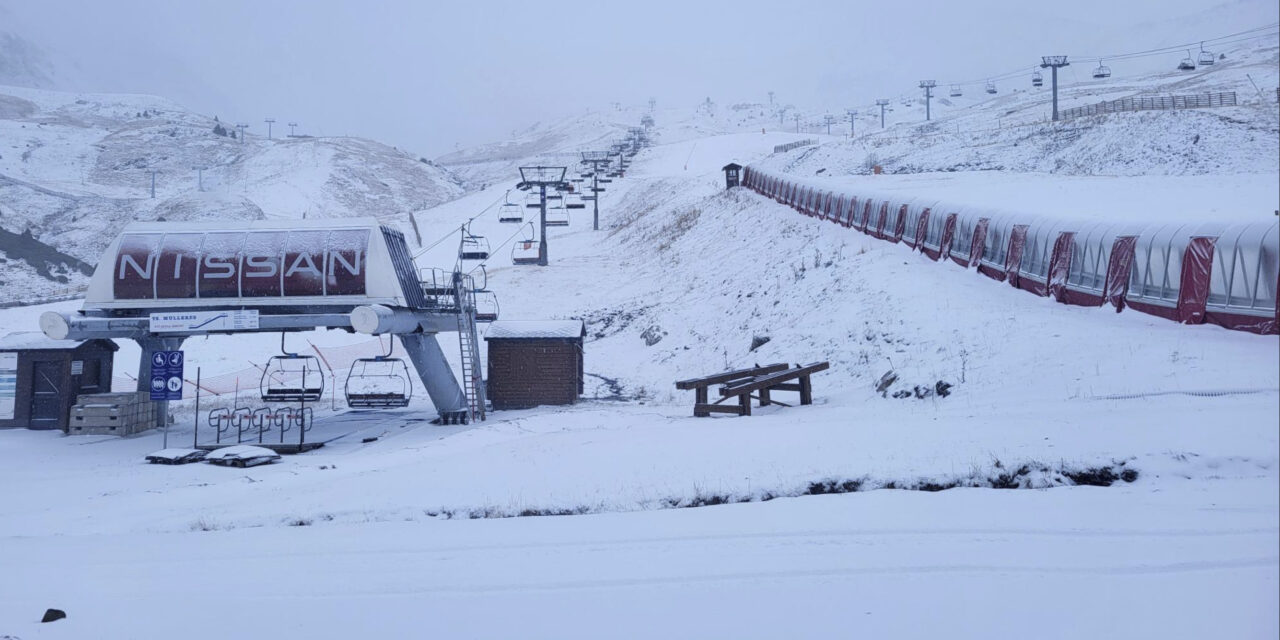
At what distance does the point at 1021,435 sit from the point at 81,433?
23797mm

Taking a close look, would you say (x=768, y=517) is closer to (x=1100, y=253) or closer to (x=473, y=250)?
(x=1100, y=253)

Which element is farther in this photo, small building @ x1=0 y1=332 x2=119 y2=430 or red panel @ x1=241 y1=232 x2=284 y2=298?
small building @ x1=0 y1=332 x2=119 y2=430

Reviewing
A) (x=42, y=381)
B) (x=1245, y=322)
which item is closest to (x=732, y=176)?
(x=42, y=381)

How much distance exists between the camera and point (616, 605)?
752 centimetres

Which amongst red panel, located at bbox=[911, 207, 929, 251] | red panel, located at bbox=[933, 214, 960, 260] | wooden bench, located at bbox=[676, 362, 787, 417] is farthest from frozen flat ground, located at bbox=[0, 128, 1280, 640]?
red panel, located at bbox=[911, 207, 929, 251]

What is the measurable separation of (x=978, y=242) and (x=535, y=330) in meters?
13.7

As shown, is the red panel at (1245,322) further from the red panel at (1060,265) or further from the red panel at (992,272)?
the red panel at (992,272)

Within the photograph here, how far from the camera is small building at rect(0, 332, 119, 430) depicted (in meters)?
24.4

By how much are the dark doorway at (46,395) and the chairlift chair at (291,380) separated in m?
5.32

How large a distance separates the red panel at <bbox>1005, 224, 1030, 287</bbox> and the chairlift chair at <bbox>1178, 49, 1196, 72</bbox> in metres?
16.2

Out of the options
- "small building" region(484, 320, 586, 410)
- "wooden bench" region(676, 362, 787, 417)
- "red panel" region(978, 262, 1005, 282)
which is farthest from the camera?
"small building" region(484, 320, 586, 410)

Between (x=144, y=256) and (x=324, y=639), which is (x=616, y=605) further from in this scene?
(x=144, y=256)

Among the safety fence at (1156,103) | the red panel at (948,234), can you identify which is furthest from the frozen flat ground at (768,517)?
the red panel at (948,234)

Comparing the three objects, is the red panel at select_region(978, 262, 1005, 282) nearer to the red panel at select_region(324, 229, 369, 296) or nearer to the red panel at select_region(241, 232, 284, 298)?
the red panel at select_region(324, 229, 369, 296)
